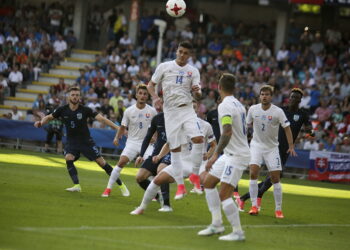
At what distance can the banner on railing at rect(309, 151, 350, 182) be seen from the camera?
2659 cm

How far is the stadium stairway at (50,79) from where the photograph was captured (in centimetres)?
3472

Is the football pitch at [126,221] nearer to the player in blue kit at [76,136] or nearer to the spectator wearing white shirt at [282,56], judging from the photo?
the player in blue kit at [76,136]

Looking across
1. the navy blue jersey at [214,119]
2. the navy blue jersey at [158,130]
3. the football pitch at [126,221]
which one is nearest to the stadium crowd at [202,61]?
the football pitch at [126,221]

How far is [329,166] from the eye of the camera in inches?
1062

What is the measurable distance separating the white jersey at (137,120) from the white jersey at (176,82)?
2.67m

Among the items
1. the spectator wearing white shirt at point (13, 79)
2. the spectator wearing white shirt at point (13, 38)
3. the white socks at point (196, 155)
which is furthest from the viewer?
the spectator wearing white shirt at point (13, 38)

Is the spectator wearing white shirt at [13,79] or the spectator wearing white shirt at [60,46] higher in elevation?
the spectator wearing white shirt at [60,46]

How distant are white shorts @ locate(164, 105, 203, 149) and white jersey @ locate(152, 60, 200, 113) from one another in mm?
130

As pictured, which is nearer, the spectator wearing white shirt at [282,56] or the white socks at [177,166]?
the white socks at [177,166]

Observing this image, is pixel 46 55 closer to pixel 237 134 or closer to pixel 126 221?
pixel 126 221

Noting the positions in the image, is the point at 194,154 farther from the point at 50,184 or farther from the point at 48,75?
the point at 48,75

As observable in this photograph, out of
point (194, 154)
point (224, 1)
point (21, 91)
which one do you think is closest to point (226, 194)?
point (194, 154)

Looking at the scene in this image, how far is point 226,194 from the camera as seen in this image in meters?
10.4

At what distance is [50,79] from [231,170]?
27277 mm
